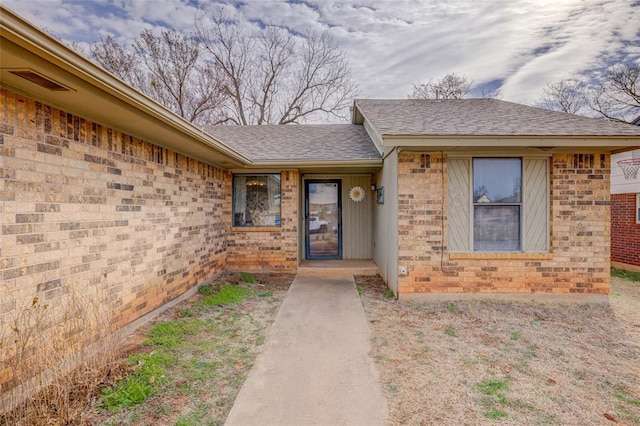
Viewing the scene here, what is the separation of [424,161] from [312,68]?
50.4ft

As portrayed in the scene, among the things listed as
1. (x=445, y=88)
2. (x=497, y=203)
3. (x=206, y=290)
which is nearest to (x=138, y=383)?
(x=206, y=290)

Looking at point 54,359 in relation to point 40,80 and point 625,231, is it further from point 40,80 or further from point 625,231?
point 625,231

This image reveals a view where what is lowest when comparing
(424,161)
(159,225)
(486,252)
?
(486,252)

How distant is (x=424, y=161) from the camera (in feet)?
18.0

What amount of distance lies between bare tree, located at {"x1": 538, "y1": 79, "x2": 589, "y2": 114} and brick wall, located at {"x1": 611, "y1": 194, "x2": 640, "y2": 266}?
41.8ft

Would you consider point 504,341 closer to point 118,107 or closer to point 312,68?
point 118,107

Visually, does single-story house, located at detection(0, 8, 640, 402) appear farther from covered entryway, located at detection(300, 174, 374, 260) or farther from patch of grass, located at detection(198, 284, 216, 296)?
patch of grass, located at detection(198, 284, 216, 296)

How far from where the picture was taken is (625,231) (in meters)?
8.35

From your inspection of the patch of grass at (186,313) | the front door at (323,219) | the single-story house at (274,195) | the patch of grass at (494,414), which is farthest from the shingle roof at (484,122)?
the patch of grass at (186,313)

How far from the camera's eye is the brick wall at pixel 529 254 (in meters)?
5.43

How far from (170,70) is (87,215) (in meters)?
17.2

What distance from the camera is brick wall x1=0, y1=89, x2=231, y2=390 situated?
2553 mm

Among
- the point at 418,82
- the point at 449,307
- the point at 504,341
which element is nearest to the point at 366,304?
the point at 449,307

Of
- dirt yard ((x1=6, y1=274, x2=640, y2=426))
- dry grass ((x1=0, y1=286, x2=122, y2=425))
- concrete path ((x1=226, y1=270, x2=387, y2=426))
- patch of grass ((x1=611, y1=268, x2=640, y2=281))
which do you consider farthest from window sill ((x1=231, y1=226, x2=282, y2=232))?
patch of grass ((x1=611, y1=268, x2=640, y2=281))
